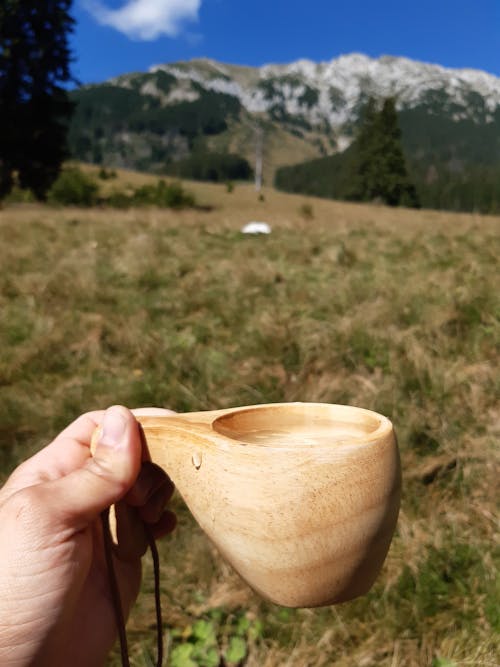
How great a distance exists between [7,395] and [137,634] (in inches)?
68.6

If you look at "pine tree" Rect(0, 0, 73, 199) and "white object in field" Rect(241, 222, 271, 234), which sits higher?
"pine tree" Rect(0, 0, 73, 199)

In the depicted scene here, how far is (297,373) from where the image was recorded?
2.88 metres

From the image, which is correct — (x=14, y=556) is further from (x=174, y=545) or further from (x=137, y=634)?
(x=174, y=545)

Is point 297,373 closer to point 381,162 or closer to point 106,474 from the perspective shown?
point 106,474

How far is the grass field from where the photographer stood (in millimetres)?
1495

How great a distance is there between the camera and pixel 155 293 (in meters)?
4.29

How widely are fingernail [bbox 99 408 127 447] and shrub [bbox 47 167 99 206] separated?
72.8 feet

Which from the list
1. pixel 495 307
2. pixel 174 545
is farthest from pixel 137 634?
pixel 495 307

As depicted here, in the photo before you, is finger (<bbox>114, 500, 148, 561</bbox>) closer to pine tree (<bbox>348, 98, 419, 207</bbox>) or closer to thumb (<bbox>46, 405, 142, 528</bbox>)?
thumb (<bbox>46, 405, 142, 528</bbox>)

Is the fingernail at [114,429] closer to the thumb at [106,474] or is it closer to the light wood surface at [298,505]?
the thumb at [106,474]

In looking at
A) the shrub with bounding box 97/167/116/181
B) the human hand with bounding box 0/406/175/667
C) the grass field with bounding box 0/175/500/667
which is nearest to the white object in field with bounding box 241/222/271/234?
the grass field with bounding box 0/175/500/667

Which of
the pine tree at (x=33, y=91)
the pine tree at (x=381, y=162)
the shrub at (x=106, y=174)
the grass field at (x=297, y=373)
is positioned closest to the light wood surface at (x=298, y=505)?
the grass field at (x=297, y=373)

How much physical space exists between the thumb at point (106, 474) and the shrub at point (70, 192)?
2220 cm

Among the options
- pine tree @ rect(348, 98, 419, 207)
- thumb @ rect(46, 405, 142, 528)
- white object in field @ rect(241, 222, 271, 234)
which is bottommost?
thumb @ rect(46, 405, 142, 528)
